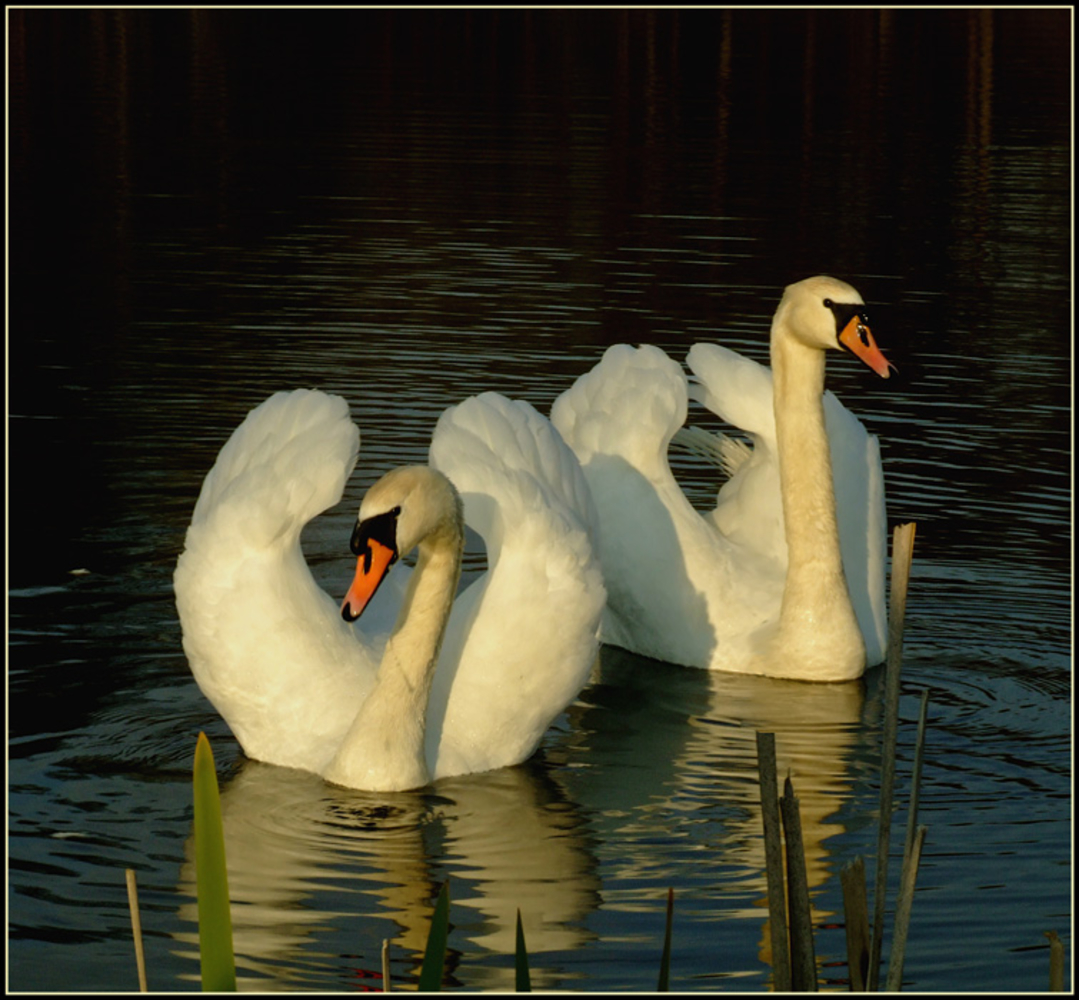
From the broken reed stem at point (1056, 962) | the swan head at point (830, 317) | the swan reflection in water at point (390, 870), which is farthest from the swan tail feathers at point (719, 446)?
the broken reed stem at point (1056, 962)

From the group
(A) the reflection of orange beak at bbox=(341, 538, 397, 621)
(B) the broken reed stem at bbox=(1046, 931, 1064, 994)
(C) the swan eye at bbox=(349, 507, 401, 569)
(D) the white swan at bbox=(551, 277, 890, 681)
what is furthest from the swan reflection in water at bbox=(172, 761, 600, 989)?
(B) the broken reed stem at bbox=(1046, 931, 1064, 994)

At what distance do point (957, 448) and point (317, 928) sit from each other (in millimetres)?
7455

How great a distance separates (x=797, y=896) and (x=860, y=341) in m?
5.40

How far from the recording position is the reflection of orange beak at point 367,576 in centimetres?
611

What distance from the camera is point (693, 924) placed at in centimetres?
624

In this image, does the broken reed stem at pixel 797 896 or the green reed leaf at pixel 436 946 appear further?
the broken reed stem at pixel 797 896

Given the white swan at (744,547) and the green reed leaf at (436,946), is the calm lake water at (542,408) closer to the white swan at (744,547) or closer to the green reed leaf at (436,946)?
the white swan at (744,547)

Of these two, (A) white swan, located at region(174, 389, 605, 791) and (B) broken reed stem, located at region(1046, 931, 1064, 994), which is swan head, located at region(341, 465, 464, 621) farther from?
(B) broken reed stem, located at region(1046, 931, 1064, 994)

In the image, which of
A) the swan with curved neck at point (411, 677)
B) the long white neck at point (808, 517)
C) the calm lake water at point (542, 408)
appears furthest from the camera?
the long white neck at point (808, 517)

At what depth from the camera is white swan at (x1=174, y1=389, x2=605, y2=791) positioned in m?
7.11

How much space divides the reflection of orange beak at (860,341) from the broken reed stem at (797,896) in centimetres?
526

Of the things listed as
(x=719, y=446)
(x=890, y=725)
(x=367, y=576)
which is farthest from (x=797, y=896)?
(x=719, y=446)

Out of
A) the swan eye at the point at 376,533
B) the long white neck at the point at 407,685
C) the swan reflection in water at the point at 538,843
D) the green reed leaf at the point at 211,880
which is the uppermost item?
the green reed leaf at the point at 211,880

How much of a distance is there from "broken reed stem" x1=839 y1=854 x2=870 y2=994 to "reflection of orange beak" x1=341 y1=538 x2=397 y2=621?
8.44ft
